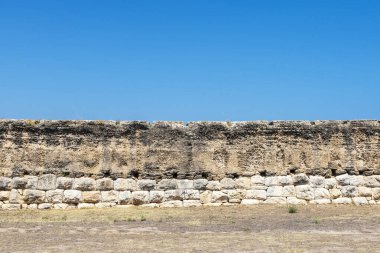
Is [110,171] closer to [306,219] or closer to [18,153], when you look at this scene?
[18,153]

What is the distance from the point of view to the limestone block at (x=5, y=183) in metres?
14.7

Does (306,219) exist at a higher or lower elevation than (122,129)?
lower

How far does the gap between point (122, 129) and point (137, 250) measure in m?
7.13

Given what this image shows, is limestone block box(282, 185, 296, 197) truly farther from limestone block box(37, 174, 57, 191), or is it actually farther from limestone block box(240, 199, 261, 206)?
limestone block box(37, 174, 57, 191)

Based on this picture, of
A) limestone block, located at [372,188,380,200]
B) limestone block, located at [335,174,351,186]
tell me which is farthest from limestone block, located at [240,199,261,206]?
limestone block, located at [372,188,380,200]

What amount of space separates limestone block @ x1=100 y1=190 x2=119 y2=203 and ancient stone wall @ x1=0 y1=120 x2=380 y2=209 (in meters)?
A: 0.03

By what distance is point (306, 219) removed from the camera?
42.4 ft

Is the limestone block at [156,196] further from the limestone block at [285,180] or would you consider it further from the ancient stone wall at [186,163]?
the limestone block at [285,180]

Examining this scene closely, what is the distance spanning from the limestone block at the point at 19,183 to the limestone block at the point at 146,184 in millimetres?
3323

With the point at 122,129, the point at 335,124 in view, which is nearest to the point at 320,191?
the point at 335,124

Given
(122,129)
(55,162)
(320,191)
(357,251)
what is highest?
(122,129)

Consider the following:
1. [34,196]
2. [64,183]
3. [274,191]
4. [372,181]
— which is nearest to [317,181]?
[274,191]

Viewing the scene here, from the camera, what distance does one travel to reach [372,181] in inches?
625

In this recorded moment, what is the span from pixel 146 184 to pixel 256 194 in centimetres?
336
